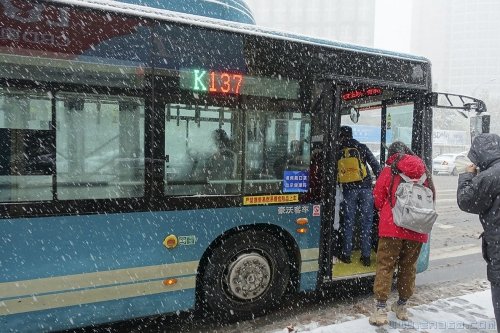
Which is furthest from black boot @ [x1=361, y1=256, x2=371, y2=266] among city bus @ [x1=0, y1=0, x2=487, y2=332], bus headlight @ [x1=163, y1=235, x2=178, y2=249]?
bus headlight @ [x1=163, y1=235, x2=178, y2=249]

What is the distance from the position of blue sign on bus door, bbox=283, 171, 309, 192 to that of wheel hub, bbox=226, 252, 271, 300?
2.74 ft

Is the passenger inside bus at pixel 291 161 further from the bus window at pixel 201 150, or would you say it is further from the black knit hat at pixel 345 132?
the black knit hat at pixel 345 132

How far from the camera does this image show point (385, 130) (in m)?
6.48

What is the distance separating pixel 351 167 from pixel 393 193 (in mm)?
1603

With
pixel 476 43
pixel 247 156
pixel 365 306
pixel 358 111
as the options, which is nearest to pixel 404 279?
pixel 365 306

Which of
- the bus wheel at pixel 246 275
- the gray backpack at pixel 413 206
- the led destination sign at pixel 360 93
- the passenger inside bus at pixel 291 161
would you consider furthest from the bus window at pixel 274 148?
the led destination sign at pixel 360 93

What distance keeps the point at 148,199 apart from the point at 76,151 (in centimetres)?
78

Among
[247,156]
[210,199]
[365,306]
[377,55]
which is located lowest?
[365,306]

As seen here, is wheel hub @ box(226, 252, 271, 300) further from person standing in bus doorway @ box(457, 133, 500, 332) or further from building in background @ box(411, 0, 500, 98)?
building in background @ box(411, 0, 500, 98)

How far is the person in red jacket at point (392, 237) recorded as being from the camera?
3.97 meters

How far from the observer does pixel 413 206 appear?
12.7ft

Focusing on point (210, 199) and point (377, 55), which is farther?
point (377, 55)

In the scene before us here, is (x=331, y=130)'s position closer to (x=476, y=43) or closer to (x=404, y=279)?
(x=404, y=279)

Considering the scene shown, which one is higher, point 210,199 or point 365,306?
point 210,199
